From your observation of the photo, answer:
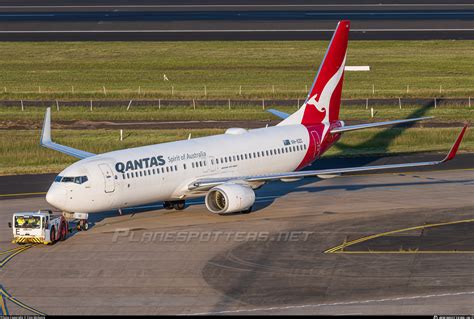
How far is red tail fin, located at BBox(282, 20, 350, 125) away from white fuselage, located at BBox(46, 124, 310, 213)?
3.89 ft

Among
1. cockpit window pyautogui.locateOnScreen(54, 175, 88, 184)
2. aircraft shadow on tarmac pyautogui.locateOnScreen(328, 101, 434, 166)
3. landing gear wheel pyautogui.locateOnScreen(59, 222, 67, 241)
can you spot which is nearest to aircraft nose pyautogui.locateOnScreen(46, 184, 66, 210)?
cockpit window pyautogui.locateOnScreen(54, 175, 88, 184)

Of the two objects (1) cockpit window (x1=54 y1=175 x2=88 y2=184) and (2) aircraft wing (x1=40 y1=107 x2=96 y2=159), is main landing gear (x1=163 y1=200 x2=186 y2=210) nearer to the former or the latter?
(2) aircraft wing (x1=40 y1=107 x2=96 y2=159)

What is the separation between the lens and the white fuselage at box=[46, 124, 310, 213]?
5453 cm

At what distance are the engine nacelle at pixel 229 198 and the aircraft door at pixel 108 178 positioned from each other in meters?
6.31

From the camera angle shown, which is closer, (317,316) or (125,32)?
(317,316)

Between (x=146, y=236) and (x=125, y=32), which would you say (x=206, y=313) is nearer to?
(x=146, y=236)

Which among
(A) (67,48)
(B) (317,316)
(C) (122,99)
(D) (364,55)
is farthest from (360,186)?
(A) (67,48)

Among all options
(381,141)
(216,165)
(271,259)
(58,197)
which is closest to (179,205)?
(216,165)

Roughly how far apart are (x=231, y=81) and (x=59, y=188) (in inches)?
2618

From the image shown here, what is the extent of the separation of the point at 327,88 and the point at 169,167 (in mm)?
15020

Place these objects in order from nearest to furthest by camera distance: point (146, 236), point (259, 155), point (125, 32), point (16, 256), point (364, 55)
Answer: point (16, 256), point (146, 236), point (259, 155), point (364, 55), point (125, 32)

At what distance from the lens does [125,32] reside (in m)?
146

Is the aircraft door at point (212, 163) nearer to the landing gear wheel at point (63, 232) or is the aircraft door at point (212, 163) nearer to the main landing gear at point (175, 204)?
the main landing gear at point (175, 204)

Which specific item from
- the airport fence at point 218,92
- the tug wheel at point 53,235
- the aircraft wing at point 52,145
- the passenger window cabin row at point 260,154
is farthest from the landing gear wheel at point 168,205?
the airport fence at point 218,92
